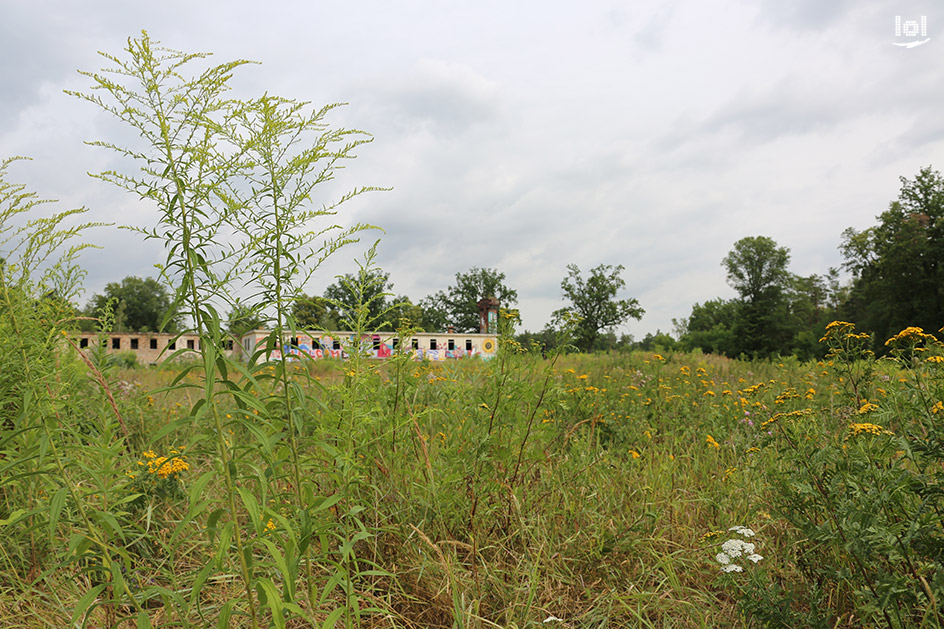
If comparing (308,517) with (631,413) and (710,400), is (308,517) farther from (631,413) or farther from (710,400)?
(710,400)

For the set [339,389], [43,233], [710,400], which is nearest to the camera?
[43,233]

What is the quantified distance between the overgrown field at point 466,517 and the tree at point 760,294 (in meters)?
41.9

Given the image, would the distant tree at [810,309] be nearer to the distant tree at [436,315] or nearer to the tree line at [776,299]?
the tree line at [776,299]

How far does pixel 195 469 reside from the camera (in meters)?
3.62

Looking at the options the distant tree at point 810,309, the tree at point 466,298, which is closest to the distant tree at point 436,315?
the tree at point 466,298

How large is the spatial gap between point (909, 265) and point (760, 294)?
52.8 feet

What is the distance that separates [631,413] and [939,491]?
3.23 m

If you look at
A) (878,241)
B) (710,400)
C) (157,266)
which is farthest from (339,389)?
(878,241)

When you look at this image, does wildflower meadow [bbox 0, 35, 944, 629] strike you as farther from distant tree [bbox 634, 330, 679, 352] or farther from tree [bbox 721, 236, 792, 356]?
tree [bbox 721, 236, 792, 356]

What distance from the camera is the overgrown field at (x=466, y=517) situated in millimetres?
1674

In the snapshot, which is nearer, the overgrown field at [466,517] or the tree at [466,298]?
the overgrown field at [466,517]

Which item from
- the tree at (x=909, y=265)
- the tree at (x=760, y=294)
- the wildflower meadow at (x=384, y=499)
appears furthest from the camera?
the tree at (x=760, y=294)

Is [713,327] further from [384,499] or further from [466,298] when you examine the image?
[384,499]

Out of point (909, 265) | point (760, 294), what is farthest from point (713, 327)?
point (909, 265)
